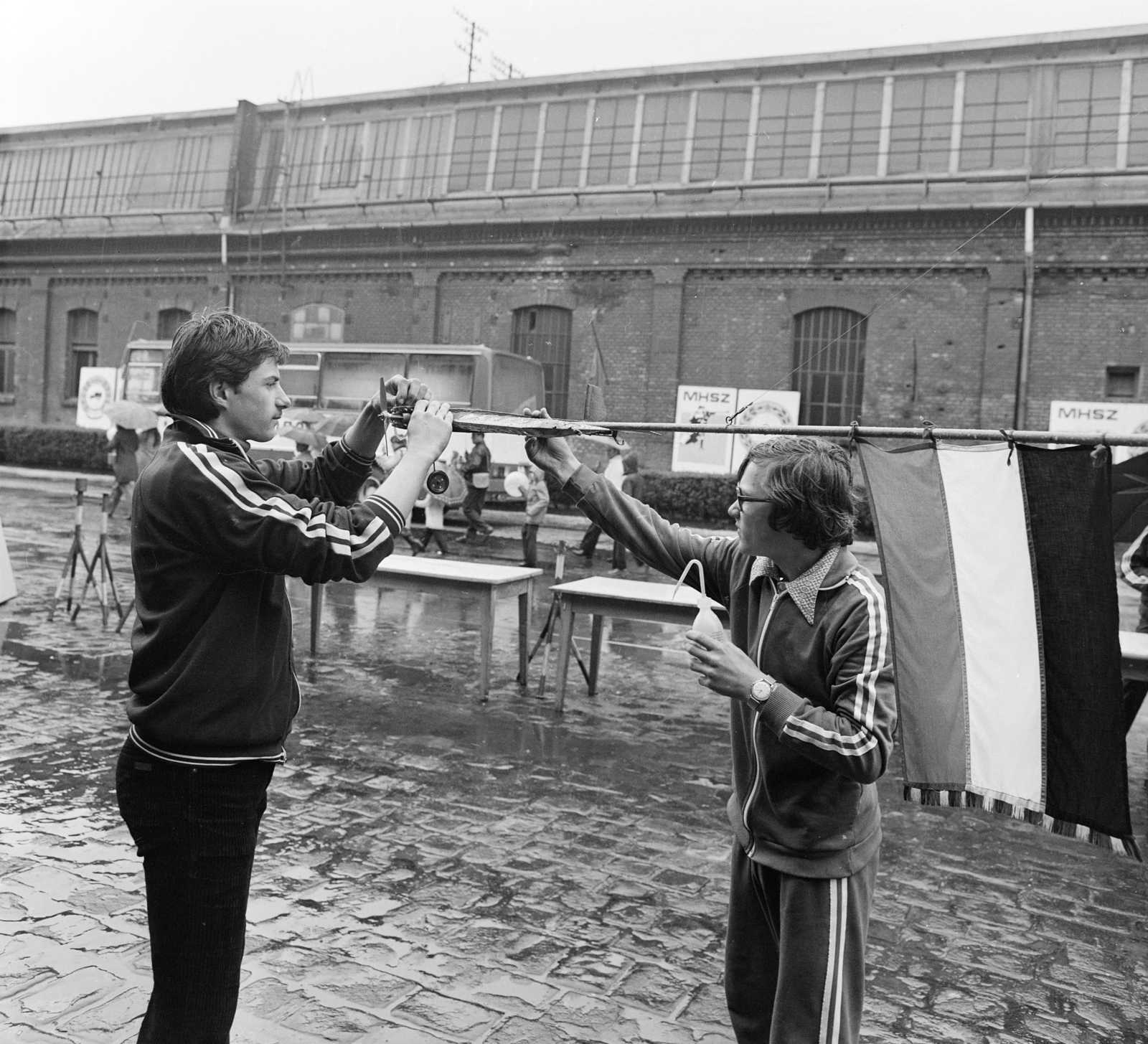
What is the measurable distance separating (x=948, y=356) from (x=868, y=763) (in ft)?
64.1

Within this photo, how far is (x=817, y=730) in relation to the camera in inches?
91.7

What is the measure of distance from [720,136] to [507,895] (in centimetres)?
2148

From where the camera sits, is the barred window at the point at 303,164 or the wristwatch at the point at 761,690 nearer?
the wristwatch at the point at 761,690

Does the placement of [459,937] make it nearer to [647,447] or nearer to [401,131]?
[647,447]

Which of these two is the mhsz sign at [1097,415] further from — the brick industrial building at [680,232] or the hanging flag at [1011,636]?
the hanging flag at [1011,636]

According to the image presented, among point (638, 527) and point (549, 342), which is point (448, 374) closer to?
point (549, 342)

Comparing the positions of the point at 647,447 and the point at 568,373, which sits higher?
the point at 568,373

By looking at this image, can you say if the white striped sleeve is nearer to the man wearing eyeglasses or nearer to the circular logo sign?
the man wearing eyeglasses

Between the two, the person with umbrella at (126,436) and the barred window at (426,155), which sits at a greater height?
the barred window at (426,155)

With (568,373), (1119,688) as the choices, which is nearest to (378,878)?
(1119,688)

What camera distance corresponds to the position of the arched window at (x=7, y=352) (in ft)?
100

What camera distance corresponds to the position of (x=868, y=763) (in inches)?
92.4

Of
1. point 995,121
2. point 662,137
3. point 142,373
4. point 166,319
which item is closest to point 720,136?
point 662,137

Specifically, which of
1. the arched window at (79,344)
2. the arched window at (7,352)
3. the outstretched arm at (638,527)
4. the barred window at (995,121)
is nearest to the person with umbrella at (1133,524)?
the outstretched arm at (638,527)
